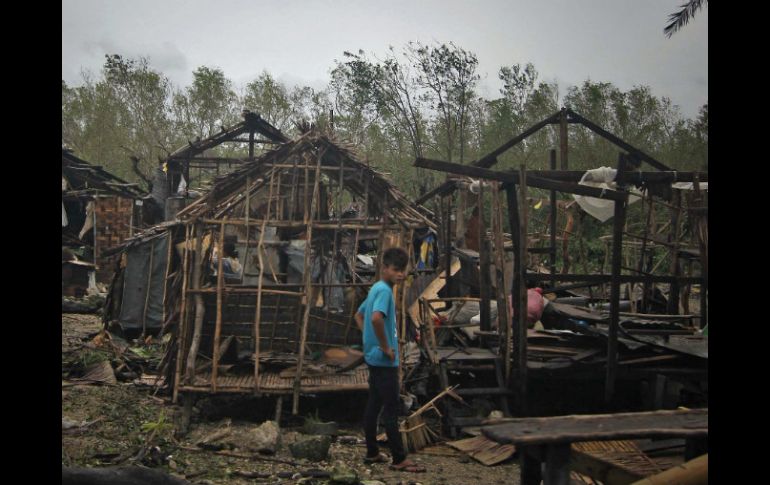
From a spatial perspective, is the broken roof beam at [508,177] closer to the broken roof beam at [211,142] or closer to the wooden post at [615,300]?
the wooden post at [615,300]

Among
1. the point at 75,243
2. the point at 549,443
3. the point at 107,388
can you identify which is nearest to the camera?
the point at 549,443

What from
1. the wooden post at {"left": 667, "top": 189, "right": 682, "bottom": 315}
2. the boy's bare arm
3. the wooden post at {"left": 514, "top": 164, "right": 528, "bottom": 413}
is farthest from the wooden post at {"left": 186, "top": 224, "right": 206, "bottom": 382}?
the wooden post at {"left": 667, "top": 189, "right": 682, "bottom": 315}

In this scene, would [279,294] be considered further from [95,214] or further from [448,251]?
[95,214]

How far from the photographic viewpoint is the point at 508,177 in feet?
25.0

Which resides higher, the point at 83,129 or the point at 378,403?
the point at 83,129

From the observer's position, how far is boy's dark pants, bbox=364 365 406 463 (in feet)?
20.2

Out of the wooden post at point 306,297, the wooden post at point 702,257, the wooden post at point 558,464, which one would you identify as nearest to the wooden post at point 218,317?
the wooden post at point 306,297

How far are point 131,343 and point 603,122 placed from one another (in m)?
23.4

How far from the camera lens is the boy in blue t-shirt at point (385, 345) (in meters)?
6.04

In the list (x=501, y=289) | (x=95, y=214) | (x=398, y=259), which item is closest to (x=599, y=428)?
(x=398, y=259)

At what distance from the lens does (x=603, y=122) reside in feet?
97.6

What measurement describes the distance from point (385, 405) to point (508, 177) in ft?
9.86
